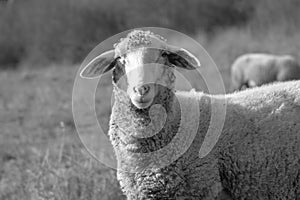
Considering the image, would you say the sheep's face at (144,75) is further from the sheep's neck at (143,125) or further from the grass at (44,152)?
the grass at (44,152)

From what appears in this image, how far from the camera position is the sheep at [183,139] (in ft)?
11.0

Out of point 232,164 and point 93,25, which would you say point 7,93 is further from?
point 232,164

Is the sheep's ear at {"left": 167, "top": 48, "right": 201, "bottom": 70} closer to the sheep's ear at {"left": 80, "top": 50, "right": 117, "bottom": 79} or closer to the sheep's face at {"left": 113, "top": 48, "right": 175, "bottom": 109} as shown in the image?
the sheep's face at {"left": 113, "top": 48, "right": 175, "bottom": 109}

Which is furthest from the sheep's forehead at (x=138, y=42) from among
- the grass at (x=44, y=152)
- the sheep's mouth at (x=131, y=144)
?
the grass at (x=44, y=152)

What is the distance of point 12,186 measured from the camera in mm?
5363

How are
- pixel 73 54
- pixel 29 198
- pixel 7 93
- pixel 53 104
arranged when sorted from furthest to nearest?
pixel 73 54
pixel 7 93
pixel 53 104
pixel 29 198

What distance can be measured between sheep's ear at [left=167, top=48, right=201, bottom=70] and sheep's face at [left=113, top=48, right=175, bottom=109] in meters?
0.06

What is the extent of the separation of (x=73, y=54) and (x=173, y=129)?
1742 cm

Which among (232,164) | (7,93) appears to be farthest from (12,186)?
(7,93)

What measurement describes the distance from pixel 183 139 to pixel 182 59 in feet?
1.75

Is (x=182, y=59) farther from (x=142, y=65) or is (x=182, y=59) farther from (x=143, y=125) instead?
(x=143, y=125)

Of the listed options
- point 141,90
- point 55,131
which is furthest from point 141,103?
point 55,131

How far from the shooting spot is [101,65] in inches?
143

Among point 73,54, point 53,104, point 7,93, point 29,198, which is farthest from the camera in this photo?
point 73,54
